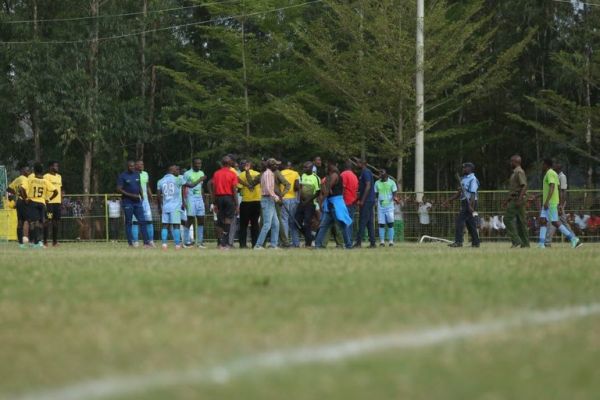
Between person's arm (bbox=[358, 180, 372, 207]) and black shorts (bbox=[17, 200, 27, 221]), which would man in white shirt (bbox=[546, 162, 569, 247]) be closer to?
person's arm (bbox=[358, 180, 372, 207])

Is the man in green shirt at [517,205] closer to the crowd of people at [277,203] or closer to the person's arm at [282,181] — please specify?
the crowd of people at [277,203]

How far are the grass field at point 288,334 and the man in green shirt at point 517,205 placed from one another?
10564mm

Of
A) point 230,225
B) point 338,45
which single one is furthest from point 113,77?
point 230,225

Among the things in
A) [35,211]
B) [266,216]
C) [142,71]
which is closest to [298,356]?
[266,216]

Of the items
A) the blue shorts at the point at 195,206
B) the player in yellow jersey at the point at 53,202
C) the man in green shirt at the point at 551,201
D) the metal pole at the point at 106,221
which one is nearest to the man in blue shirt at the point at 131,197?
the blue shorts at the point at 195,206

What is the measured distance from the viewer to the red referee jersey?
27078 millimetres

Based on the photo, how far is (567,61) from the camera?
4953 centimetres

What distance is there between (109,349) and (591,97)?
5003cm

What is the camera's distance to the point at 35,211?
2977 centimetres

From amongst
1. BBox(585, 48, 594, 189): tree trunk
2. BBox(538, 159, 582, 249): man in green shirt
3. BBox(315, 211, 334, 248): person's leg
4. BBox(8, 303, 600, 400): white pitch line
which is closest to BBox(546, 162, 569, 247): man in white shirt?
BBox(538, 159, 582, 249): man in green shirt

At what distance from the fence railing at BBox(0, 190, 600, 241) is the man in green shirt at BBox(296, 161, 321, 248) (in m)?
8.85

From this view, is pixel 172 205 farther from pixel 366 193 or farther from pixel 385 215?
pixel 385 215

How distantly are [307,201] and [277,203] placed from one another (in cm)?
176

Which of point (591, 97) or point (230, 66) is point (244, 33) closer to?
point (230, 66)
